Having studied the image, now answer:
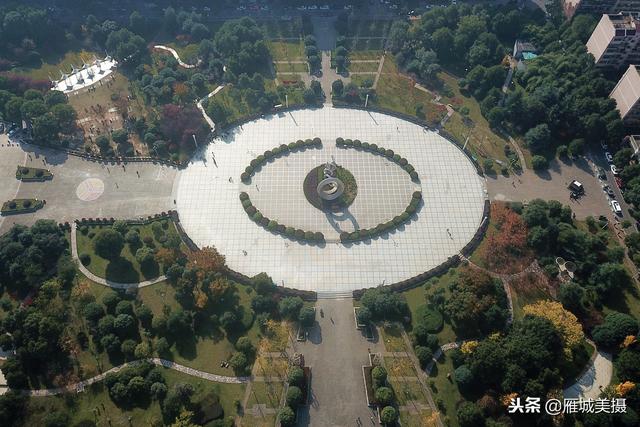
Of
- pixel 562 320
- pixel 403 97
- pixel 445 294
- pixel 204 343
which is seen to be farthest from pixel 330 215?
pixel 562 320

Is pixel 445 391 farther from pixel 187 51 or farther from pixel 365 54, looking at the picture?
pixel 187 51

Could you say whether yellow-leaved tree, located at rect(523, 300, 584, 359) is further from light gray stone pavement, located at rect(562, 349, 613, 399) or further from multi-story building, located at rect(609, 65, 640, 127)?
multi-story building, located at rect(609, 65, 640, 127)

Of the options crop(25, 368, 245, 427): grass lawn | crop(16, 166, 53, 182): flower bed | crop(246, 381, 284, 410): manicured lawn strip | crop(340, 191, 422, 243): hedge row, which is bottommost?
crop(25, 368, 245, 427): grass lawn

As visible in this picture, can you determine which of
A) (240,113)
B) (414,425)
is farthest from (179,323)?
(240,113)

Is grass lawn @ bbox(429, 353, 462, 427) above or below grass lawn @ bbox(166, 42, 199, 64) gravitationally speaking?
below

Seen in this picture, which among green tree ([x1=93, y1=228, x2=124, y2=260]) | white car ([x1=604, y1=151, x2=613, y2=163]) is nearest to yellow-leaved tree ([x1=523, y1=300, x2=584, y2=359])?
white car ([x1=604, y1=151, x2=613, y2=163])

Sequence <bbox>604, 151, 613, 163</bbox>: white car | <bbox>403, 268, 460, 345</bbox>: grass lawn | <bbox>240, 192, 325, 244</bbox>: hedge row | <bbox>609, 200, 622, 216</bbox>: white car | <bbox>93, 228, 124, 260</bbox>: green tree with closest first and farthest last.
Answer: <bbox>403, 268, 460, 345</bbox>: grass lawn, <bbox>93, 228, 124, 260</bbox>: green tree, <bbox>240, 192, 325, 244</bbox>: hedge row, <bbox>609, 200, 622, 216</bbox>: white car, <bbox>604, 151, 613, 163</bbox>: white car

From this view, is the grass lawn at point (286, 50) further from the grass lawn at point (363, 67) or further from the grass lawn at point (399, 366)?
the grass lawn at point (399, 366)

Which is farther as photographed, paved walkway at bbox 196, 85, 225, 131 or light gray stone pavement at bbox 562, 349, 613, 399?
paved walkway at bbox 196, 85, 225, 131
